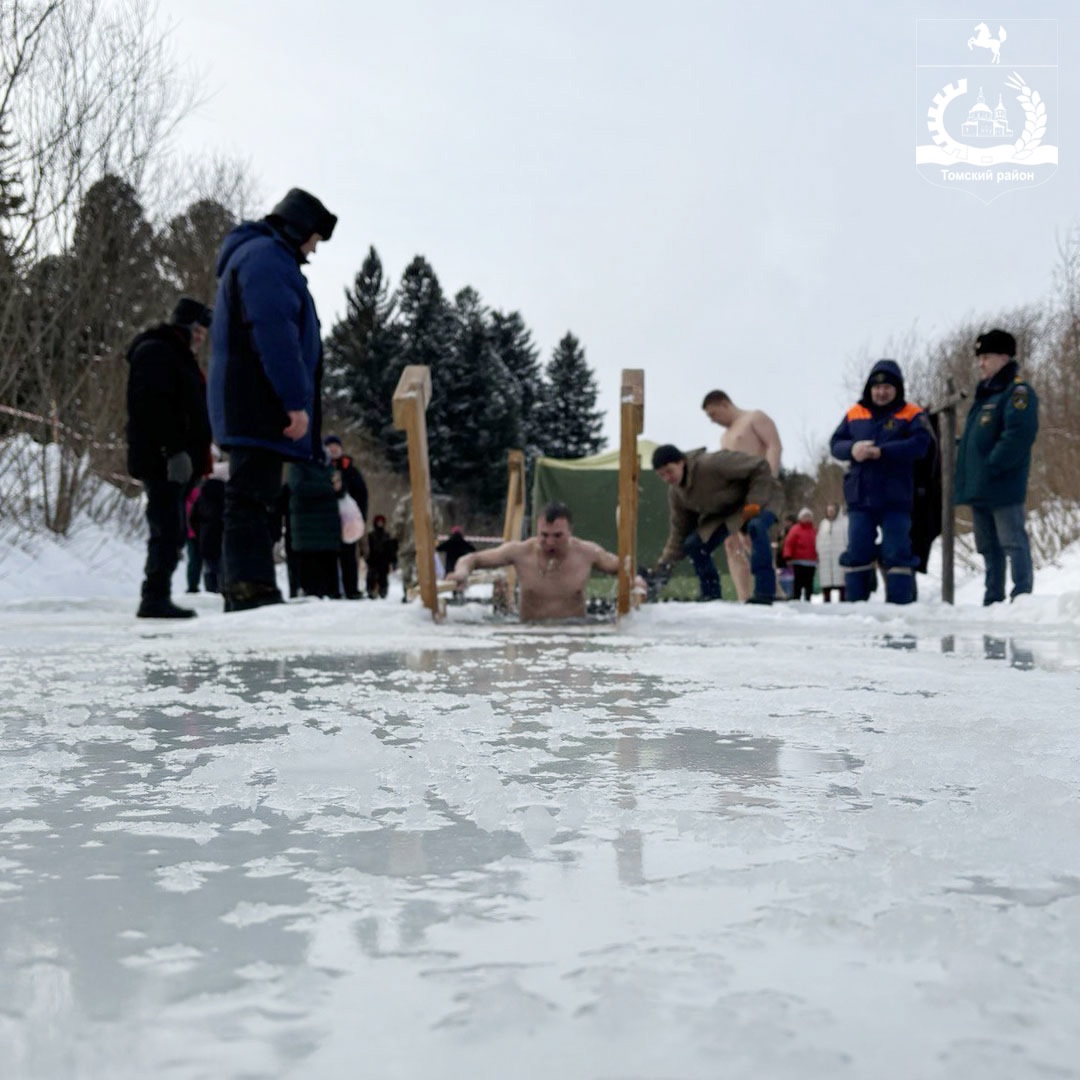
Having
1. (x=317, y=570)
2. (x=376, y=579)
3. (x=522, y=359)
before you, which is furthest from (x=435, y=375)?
(x=317, y=570)

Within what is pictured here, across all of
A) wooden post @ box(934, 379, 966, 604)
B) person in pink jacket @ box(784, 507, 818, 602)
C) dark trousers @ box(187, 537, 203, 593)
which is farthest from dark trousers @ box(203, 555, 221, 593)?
person in pink jacket @ box(784, 507, 818, 602)

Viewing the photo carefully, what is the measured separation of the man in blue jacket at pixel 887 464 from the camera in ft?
18.3

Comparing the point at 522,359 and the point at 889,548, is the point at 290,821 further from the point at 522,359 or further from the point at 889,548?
the point at 522,359

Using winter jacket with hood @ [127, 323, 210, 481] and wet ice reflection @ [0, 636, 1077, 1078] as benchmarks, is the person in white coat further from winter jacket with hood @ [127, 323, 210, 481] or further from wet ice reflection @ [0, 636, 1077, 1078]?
wet ice reflection @ [0, 636, 1077, 1078]

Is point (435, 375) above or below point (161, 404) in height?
above

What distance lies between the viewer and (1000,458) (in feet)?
17.4

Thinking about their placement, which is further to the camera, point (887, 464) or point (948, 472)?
point (948, 472)

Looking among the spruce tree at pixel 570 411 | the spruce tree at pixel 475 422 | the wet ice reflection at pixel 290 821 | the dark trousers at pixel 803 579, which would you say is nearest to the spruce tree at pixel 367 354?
the spruce tree at pixel 475 422

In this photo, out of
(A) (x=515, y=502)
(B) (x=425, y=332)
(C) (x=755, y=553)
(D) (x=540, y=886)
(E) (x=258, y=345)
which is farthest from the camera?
(B) (x=425, y=332)

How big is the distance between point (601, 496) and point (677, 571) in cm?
237

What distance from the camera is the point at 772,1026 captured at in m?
0.55

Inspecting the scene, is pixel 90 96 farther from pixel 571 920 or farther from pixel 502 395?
pixel 502 395

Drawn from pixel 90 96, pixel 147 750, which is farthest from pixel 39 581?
pixel 147 750

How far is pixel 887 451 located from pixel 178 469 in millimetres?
3127
